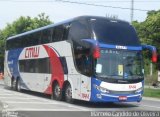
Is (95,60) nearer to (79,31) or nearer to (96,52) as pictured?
(96,52)

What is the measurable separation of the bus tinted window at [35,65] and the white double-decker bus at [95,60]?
0.73 m

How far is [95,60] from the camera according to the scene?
1934 centimetres

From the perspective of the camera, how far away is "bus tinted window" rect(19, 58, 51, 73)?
25375mm

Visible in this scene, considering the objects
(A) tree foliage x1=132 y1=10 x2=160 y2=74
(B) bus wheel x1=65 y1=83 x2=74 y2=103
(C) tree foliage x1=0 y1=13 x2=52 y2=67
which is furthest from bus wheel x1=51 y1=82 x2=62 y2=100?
(C) tree foliage x1=0 y1=13 x2=52 y2=67

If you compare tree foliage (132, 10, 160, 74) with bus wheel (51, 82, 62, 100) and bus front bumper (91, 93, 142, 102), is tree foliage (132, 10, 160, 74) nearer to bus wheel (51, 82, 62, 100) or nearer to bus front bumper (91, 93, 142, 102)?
bus wheel (51, 82, 62, 100)

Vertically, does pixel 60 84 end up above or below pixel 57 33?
below

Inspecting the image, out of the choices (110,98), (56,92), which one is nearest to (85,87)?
(110,98)

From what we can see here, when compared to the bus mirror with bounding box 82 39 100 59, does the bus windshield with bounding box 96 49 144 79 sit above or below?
below

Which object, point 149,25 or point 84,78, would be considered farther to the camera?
point 149,25

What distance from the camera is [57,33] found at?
2375 cm

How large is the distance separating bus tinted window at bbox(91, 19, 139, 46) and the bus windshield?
50 cm

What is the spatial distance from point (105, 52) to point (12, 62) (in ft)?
48.7

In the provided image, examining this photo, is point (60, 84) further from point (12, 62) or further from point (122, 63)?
point (12, 62)

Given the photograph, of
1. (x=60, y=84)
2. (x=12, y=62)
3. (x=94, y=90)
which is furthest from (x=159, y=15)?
(x=94, y=90)
